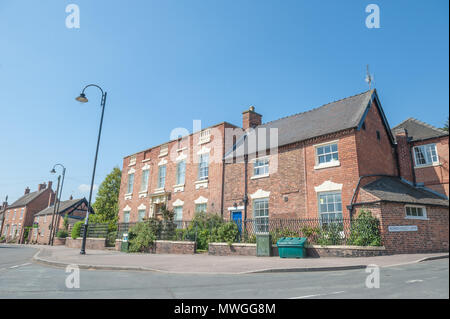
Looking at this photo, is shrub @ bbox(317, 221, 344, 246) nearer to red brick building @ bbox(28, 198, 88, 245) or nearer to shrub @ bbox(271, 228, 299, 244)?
shrub @ bbox(271, 228, 299, 244)

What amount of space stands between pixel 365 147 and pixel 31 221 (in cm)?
5516

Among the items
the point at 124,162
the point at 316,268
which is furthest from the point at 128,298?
the point at 124,162

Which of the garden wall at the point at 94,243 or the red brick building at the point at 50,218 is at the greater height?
the red brick building at the point at 50,218

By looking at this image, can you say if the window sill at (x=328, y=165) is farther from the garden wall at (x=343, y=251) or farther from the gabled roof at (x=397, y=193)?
the garden wall at (x=343, y=251)

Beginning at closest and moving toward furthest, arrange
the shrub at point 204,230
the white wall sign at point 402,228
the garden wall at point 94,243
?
the white wall sign at point 402,228, the shrub at point 204,230, the garden wall at point 94,243

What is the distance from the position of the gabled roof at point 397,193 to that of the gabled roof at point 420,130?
5408 millimetres

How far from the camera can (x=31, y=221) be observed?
168ft

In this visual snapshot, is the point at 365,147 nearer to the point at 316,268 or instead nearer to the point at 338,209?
the point at 338,209

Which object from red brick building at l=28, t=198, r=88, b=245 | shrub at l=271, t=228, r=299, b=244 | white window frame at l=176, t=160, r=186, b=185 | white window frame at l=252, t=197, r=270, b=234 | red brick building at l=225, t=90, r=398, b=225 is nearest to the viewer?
shrub at l=271, t=228, r=299, b=244

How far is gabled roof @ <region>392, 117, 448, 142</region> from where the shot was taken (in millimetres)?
19000

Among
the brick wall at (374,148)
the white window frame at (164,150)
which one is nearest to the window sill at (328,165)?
the brick wall at (374,148)

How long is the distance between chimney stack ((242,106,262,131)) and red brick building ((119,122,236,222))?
162 centimetres

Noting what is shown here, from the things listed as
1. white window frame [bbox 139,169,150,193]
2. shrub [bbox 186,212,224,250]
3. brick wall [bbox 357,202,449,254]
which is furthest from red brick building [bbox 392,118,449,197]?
white window frame [bbox 139,169,150,193]

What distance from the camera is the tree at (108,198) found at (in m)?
33.8
